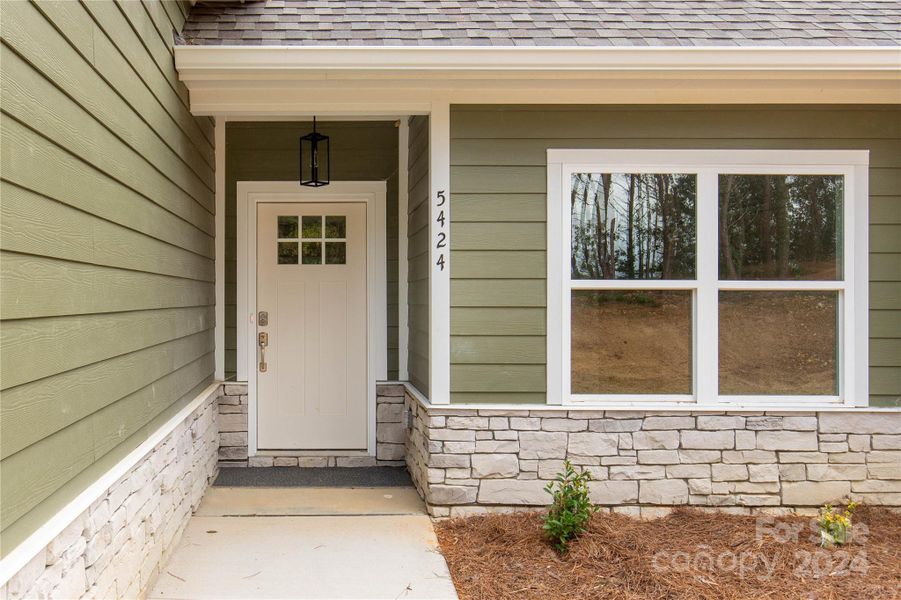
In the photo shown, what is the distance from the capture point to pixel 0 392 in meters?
1.47

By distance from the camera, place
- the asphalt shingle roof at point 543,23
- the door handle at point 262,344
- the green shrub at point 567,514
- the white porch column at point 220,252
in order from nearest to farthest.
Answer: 1. the green shrub at point 567,514
2. the asphalt shingle roof at point 543,23
3. the white porch column at point 220,252
4. the door handle at point 262,344

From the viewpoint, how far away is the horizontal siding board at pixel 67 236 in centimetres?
153

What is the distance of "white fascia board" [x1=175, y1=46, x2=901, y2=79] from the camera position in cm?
308

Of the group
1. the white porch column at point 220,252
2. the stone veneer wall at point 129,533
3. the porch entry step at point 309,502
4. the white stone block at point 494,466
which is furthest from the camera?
the white porch column at point 220,252

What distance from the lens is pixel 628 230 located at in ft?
11.2

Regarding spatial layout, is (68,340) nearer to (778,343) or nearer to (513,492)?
(513,492)

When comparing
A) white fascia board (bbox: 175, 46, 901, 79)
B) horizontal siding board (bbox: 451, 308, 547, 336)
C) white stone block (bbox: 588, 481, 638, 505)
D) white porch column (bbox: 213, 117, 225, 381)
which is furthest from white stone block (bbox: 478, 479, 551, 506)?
white fascia board (bbox: 175, 46, 901, 79)

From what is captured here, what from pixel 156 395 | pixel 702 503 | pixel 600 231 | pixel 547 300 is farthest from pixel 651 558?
pixel 156 395

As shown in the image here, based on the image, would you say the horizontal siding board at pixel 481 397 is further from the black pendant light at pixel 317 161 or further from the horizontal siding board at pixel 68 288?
the black pendant light at pixel 317 161

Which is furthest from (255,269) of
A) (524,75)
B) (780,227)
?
(780,227)

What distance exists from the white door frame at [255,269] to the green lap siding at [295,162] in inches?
1.6

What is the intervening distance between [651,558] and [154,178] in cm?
282

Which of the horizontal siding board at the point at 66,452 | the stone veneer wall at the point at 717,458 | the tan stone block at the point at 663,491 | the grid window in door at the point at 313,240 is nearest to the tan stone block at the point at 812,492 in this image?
the stone veneer wall at the point at 717,458

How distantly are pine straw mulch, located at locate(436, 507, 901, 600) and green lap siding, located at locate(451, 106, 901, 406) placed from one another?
704mm
